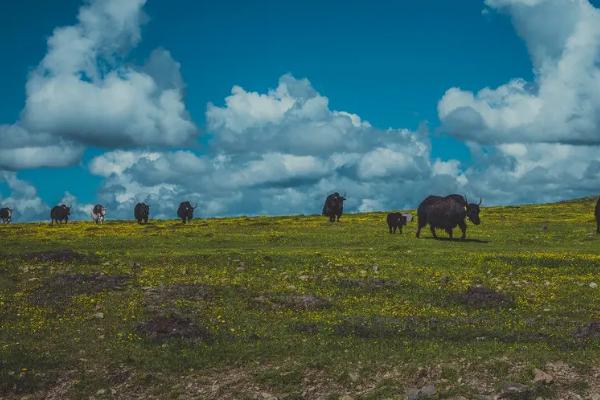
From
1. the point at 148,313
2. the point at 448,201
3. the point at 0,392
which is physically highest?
the point at 448,201

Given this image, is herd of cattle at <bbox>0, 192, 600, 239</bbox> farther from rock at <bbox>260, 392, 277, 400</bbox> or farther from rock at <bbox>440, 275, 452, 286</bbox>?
rock at <bbox>260, 392, 277, 400</bbox>

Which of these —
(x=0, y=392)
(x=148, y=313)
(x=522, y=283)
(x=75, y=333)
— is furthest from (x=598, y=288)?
(x=0, y=392)

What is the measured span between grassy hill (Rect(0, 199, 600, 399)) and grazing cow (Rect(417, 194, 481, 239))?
419 inches

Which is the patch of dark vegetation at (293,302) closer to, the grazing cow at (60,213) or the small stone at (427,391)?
the small stone at (427,391)

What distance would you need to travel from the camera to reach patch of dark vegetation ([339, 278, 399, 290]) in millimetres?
21891

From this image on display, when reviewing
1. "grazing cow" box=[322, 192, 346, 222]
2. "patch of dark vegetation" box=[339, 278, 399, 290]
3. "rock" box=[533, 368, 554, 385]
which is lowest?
"rock" box=[533, 368, 554, 385]

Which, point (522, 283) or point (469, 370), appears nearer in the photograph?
point (469, 370)

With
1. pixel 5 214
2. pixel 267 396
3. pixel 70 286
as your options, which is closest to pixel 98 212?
pixel 5 214

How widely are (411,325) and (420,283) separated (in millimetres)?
5217

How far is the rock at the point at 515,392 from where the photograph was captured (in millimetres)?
12766

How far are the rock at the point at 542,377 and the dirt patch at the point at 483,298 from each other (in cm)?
585

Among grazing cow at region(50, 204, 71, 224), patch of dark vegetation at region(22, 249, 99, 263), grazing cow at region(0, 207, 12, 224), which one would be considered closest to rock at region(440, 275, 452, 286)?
patch of dark vegetation at region(22, 249, 99, 263)

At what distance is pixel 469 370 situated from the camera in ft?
45.3

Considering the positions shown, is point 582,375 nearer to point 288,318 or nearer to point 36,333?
point 288,318
